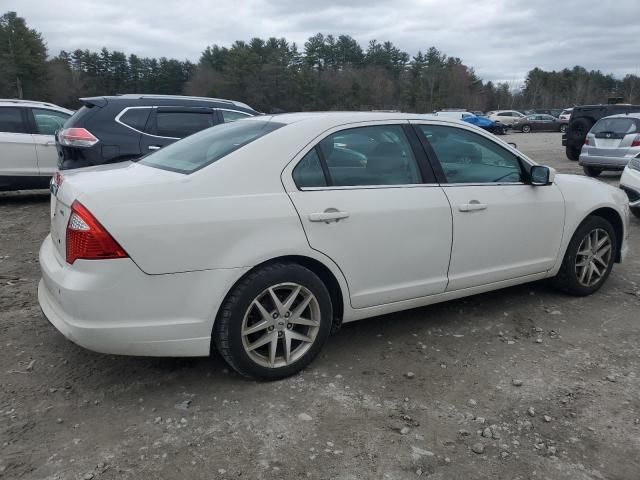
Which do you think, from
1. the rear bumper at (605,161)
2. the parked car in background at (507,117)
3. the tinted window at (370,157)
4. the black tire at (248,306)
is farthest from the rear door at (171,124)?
the parked car in background at (507,117)

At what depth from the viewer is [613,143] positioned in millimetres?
12250

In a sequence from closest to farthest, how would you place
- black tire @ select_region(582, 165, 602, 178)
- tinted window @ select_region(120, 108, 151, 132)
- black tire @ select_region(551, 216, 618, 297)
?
black tire @ select_region(551, 216, 618, 297) → tinted window @ select_region(120, 108, 151, 132) → black tire @ select_region(582, 165, 602, 178)

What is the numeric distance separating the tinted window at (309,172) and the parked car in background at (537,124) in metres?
38.5

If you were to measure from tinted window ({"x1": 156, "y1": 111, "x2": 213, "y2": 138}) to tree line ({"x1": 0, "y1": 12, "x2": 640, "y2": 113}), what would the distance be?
48.9 meters

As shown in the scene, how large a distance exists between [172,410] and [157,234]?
0.96m

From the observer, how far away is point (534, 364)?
3426mm

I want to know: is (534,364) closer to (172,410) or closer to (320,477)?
(320,477)

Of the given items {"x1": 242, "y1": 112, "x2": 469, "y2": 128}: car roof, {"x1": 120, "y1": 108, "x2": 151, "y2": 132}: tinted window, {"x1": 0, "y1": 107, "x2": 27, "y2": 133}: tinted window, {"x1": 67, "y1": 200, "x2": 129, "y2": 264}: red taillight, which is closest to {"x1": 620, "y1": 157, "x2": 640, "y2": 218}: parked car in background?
{"x1": 242, "y1": 112, "x2": 469, "y2": 128}: car roof

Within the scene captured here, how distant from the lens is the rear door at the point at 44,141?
839cm

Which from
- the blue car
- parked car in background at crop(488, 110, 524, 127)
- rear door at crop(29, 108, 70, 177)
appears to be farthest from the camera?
parked car in background at crop(488, 110, 524, 127)

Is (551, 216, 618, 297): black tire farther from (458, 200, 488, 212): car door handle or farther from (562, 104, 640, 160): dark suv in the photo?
(562, 104, 640, 160): dark suv

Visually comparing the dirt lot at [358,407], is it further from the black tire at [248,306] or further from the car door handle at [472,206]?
the car door handle at [472,206]

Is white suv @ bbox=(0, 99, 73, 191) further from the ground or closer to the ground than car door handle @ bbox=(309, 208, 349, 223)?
closer to the ground

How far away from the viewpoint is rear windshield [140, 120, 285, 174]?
317 cm
